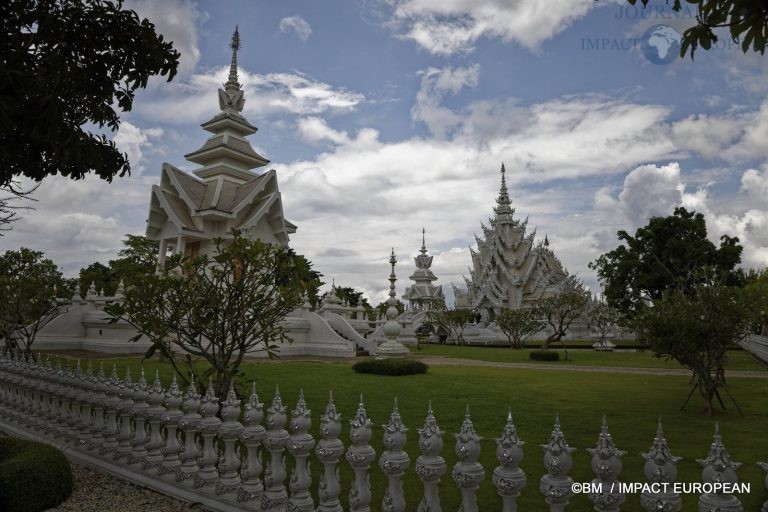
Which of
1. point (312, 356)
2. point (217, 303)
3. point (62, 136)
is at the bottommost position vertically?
point (312, 356)

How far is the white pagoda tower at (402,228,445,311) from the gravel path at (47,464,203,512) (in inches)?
2234

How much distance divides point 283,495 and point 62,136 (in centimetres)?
479

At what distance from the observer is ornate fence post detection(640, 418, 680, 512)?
2.86 meters

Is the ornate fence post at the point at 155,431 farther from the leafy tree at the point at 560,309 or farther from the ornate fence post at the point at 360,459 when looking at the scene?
the leafy tree at the point at 560,309

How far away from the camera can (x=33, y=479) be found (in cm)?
499

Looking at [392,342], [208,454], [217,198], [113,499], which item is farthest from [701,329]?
[217,198]

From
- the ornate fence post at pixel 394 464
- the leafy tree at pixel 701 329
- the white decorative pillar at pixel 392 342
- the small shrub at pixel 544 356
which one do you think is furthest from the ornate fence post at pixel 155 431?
the small shrub at pixel 544 356

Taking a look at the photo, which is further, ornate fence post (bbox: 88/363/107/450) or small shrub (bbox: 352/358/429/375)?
small shrub (bbox: 352/358/429/375)

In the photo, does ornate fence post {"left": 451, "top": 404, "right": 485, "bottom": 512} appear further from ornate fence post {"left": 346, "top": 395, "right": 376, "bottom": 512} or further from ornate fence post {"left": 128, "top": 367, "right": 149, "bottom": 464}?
ornate fence post {"left": 128, "top": 367, "right": 149, "bottom": 464}

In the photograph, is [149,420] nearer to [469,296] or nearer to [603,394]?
[603,394]

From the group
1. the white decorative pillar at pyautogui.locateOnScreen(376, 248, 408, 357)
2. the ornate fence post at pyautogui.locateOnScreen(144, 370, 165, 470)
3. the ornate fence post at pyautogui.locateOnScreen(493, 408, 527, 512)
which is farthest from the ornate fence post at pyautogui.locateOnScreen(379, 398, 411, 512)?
the white decorative pillar at pyautogui.locateOnScreen(376, 248, 408, 357)

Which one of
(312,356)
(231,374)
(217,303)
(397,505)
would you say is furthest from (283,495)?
(312,356)

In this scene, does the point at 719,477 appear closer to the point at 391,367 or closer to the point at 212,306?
the point at 212,306

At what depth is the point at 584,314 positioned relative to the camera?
5216 cm
